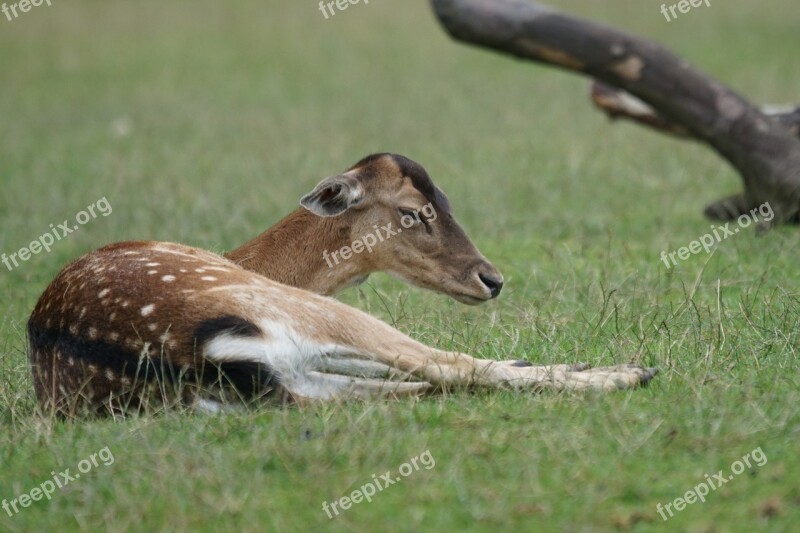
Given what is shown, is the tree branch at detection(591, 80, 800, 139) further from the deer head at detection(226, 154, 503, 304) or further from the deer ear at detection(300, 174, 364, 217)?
the deer ear at detection(300, 174, 364, 217)

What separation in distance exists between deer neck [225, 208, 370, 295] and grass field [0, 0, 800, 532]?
379 mm

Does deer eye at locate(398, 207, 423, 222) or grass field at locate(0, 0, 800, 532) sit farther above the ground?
deer eye at locate(398, 207, 423, 222)

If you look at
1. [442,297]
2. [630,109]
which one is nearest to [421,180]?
[442,297]

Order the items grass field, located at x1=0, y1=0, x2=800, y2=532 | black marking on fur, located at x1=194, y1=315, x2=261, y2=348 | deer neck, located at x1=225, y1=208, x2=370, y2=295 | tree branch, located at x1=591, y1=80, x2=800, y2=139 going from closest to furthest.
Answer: grass field, located at x1=0, y1=0, x2=800, y2=532
black marking on fur, located at x1=194, y1=315, x2=261, y2=348
deer neck, located at x1=225, y1=208, x2=370, y2=295
tree branch, located at x1=591, y1=80, x2=800, y2=139

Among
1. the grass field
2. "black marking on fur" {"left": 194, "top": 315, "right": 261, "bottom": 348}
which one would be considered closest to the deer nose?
the grass field

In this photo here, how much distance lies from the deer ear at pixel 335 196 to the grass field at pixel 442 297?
0.64 metres

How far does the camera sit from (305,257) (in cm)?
605

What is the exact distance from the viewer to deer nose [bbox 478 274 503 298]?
584 cm

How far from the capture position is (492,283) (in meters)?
5.86

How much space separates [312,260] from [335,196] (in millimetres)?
353

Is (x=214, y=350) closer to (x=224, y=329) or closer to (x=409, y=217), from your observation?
(x=224, y=329)

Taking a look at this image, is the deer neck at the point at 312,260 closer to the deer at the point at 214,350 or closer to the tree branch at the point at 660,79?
the deer at the point at 214,350

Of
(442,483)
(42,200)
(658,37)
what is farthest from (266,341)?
(658,37)

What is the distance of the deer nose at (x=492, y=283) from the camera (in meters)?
5.84
